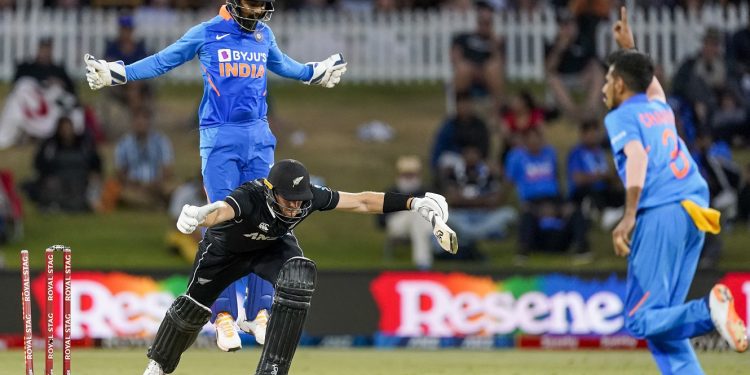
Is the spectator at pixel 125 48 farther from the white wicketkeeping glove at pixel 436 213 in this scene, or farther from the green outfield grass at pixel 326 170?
the white wicketkeeping glove at pixel 436 213

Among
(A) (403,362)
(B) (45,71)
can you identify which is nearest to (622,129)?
(A) (403,362)

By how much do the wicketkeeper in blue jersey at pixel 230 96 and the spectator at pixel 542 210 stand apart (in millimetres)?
7114

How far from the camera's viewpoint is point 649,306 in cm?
729

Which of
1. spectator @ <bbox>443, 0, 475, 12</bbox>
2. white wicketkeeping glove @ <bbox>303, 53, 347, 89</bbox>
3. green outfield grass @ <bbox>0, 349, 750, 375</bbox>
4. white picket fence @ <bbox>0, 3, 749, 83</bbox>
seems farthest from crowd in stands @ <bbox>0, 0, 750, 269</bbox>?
white wicketkeeping glove @ <bbox>303, 53, 347, 89</bbox>

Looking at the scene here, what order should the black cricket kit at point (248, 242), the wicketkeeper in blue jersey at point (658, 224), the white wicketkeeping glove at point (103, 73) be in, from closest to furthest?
the wicketkeeper in blue jersey at point (658, 224), the black cricket kit at point (248, 242), the white wicketkeeping glove at point (103, 73)

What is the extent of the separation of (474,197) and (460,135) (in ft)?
3.19

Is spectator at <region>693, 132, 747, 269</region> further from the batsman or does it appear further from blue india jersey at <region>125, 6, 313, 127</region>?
the batsman

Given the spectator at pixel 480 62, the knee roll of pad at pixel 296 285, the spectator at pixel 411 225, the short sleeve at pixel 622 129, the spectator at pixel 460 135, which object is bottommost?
the spectator at pixel 411 225

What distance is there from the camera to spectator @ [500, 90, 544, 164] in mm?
16453

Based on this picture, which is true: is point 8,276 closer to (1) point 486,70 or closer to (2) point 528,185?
(2) point 528,185

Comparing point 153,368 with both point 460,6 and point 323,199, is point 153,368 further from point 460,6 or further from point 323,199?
point 460,6

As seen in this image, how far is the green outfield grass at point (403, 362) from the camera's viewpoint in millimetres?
10734

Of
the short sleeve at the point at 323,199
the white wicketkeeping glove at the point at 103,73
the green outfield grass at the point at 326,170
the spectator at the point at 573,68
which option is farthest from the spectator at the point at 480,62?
the short sleeve at the point at 323,199

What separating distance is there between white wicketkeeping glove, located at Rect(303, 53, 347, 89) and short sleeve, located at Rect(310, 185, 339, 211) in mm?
1405
